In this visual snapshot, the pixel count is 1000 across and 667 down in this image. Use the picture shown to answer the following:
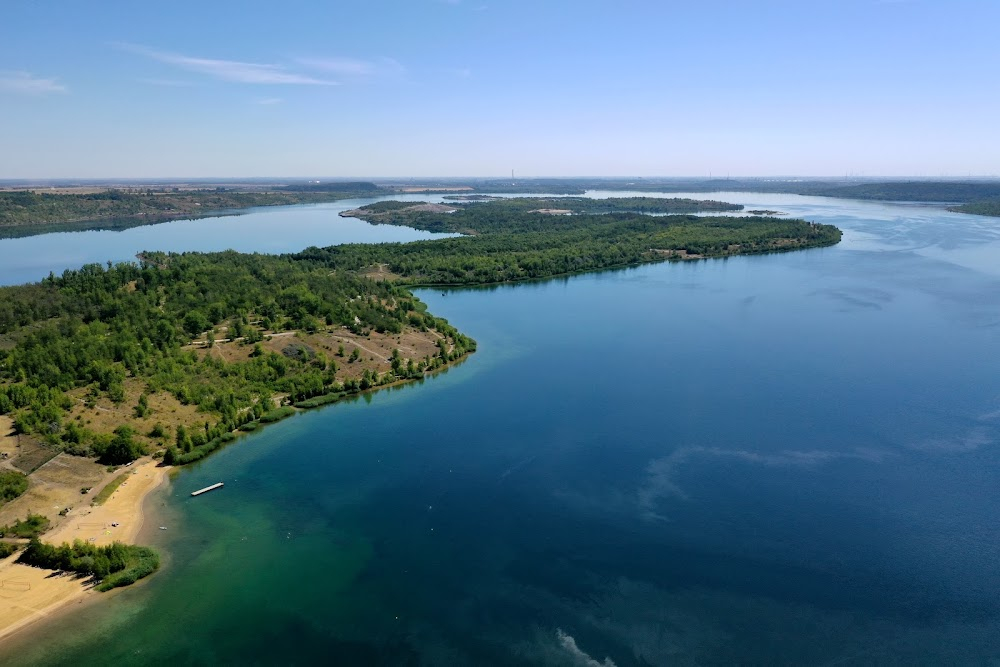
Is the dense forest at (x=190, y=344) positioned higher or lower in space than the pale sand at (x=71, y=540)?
higher

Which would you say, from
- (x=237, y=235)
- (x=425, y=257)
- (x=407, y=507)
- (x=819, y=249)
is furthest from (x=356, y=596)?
(x=237, y=235)

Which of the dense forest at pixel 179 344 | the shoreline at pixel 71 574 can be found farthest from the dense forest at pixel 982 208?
the shoreline at pixel 71 574

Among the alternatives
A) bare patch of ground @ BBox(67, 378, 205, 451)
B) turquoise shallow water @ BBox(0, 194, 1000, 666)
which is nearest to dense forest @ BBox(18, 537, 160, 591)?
turquoise shallow water @ BBox(0, 194, 1000, 666)

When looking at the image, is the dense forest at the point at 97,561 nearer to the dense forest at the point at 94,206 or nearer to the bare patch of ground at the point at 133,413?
the bare patch of ground at the point at 133,413

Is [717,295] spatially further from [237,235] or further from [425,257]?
[237,235]

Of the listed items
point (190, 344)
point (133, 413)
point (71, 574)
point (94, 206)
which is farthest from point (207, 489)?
point (94, 206)

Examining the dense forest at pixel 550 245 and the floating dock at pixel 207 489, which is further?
the dense forest at pixel 550 245

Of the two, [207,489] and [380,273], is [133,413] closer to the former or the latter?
[207,489]
